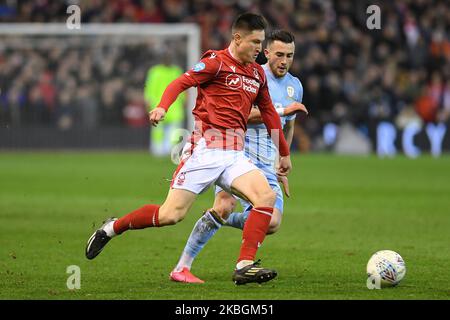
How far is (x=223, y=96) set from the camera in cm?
767

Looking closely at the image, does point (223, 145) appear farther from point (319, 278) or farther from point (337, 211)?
point (337, 211)

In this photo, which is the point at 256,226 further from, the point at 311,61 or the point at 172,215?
the point at 311,61

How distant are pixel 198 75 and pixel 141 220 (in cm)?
118

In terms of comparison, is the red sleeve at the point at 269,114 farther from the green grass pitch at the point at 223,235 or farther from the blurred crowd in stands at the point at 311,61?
the blurred crowd in stands at the point at 311,61

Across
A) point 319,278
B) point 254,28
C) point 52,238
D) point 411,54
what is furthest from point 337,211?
point 411,54

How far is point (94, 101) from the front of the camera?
24.6 m

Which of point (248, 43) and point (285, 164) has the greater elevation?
point (248, 43)

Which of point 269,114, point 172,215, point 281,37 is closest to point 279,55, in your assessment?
point 281,37

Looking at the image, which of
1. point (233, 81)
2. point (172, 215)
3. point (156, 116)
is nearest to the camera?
point (156, 116)

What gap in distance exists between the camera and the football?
7602 mm

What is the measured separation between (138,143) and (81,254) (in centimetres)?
1531

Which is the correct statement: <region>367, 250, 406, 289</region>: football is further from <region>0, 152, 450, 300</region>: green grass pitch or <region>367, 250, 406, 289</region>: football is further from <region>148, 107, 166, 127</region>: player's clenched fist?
<region>148, 107, 166, 127</region>: player's clenched fist

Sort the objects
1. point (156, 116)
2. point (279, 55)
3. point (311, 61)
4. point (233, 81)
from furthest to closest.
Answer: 1. point (311, 61)
2. point (279, 55)
3. point (233, 81)
4. point (156, 116)

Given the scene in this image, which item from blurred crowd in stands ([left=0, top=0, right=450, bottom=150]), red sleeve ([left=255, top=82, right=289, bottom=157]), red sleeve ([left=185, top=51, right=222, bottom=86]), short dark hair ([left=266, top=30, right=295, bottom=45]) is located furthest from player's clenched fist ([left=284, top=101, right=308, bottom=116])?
blurred crowd in stands ([left=0, top=0, right=450, bottom=150])
